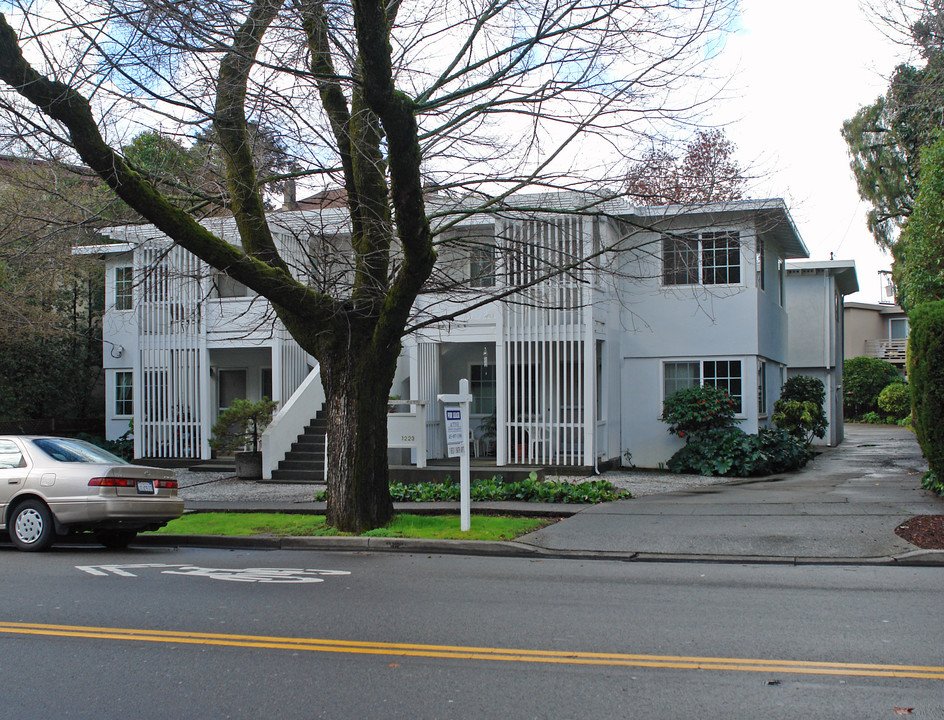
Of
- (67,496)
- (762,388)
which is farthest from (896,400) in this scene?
(67,496)

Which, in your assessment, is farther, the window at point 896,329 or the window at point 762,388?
the window at point 896,329

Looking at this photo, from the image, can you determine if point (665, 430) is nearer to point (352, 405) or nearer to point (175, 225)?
point (352, 405)

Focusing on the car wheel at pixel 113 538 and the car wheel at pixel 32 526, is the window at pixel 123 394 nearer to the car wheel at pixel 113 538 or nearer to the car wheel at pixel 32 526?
the car wheel at pixel 113 538

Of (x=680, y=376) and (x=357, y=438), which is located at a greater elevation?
(x=680, y=376)

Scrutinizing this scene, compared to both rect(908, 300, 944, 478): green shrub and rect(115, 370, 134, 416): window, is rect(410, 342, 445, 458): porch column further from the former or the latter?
rect(908, 300, 944, 478): green shrub

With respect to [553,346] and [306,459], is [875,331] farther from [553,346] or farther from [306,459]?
[306,459]

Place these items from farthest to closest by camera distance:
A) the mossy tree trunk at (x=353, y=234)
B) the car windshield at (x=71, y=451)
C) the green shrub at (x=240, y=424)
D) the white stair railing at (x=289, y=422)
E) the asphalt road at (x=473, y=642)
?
the green shrub at (x=240, y=424), the white stair railing at (x=289, y=422), the car windshield at (x=71, y=451), the mossy tree trunk at (x=353, y=234), the asphalt road at (x=473, y=642)

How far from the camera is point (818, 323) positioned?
1117 inches

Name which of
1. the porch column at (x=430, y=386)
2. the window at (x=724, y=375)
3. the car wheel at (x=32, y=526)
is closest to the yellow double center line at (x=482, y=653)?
the car wheel at (x=32, y=526)

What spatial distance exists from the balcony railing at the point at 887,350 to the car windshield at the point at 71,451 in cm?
4389

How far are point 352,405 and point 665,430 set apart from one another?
10513 mm

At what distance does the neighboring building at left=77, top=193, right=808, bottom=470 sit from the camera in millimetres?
18594

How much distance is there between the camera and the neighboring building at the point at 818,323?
27.6 metres

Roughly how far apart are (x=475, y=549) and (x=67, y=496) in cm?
513
